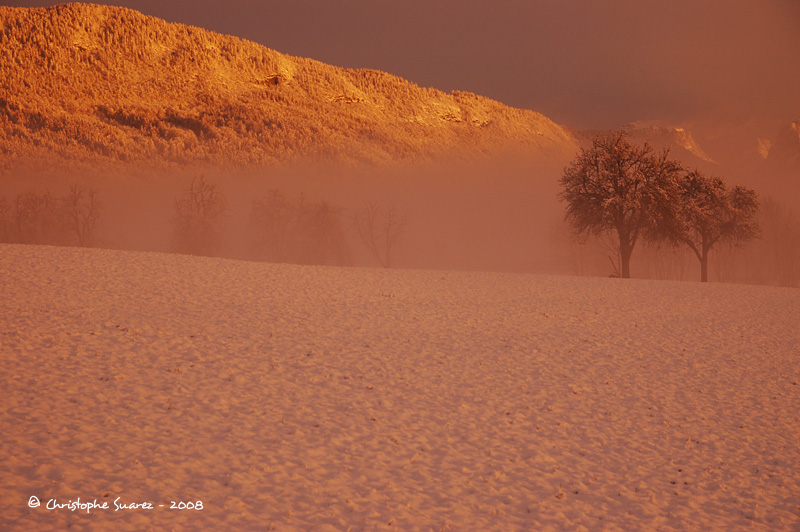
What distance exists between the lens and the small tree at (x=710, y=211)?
47.3 metres

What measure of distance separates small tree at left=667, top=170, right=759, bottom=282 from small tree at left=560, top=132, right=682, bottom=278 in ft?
8.24

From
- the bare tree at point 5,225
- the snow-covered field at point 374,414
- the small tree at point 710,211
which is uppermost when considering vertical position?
the bare tree at point 5,225

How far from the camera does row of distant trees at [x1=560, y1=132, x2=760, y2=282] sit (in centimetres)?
4406

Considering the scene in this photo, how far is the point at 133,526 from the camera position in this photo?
863 centimetres

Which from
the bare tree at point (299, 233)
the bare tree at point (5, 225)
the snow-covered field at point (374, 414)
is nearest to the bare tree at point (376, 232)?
the bare tree at point (299, 233)

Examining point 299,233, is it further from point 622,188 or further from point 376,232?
point 376,232

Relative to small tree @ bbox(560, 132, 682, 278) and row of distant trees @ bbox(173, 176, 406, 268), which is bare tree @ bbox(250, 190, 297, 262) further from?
A: small tree @ bbox(560, 132, 682, 278)

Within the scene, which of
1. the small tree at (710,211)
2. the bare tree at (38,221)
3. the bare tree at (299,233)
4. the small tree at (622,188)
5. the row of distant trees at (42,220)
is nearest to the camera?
the small tree at (622,188)

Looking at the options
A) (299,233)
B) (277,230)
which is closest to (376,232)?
(277,230)

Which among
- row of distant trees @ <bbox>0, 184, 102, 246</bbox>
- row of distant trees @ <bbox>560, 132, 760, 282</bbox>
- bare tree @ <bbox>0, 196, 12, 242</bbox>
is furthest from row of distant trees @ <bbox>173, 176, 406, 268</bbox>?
row of distant trees @ <bbox>560, 132, 760, 282</bbox>

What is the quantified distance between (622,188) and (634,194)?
3.69ft

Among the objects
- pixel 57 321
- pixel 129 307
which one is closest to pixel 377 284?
pixel 129 307

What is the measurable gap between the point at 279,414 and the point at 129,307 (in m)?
11.5

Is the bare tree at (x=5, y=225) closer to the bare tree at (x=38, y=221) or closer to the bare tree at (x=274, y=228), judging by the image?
the bare tree at (x=38, y=221)
